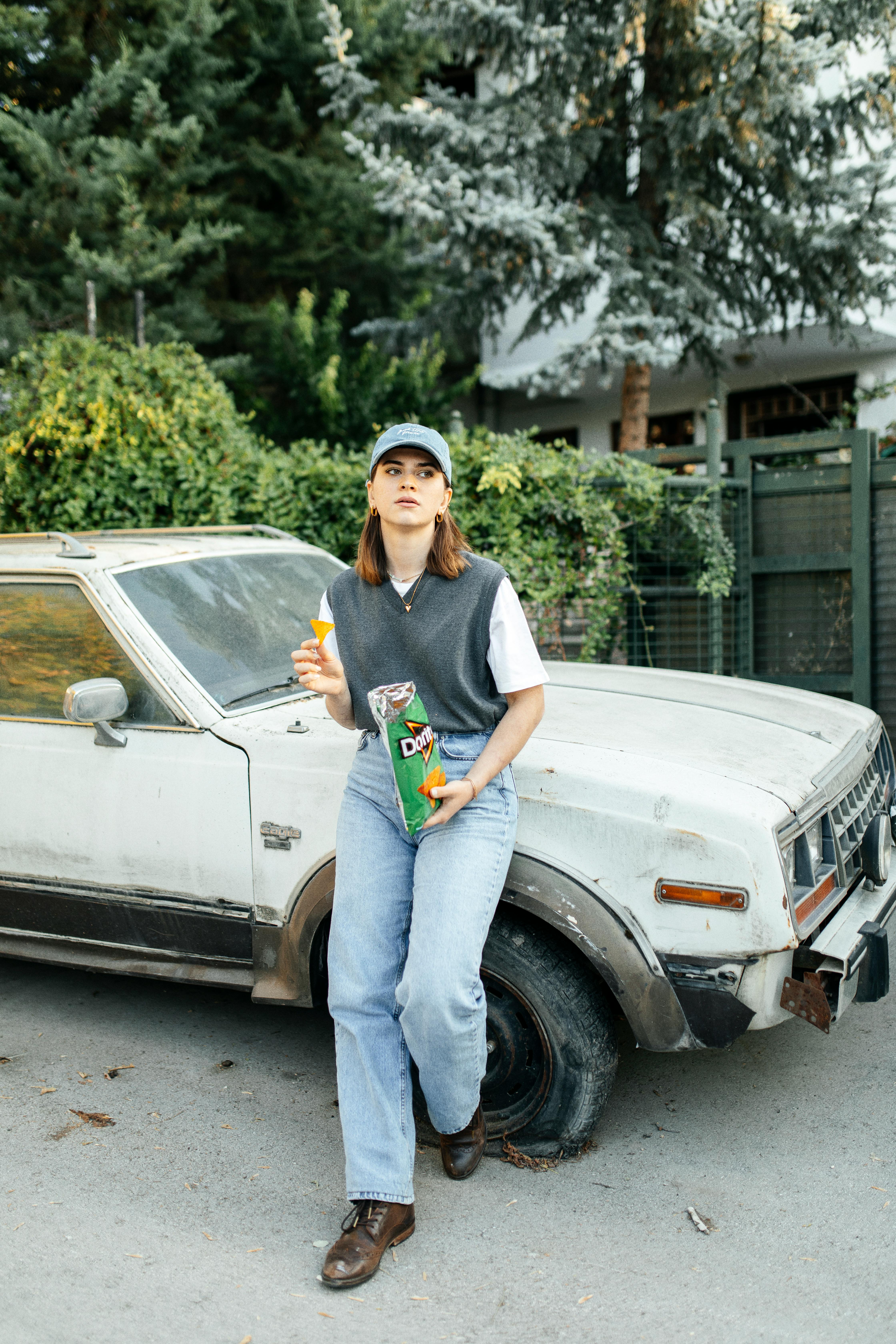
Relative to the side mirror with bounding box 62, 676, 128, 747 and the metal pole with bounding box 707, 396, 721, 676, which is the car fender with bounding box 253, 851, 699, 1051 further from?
the metal pole with bounding box 707, 396, 721, 676

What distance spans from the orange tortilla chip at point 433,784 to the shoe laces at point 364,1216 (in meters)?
0.96

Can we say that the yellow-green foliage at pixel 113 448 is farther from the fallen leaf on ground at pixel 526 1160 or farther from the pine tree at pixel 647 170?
the fallen leaf on ground at pixel 526 1160

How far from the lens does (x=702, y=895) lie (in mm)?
2645

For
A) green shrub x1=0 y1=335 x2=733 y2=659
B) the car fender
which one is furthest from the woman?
green shrub x1=0 y1=335 x2=733 y2=659

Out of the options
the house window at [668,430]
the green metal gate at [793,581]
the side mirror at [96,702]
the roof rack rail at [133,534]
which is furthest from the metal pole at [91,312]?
the house window at [668,430]

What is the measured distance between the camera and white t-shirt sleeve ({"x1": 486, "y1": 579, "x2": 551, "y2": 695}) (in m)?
2.66

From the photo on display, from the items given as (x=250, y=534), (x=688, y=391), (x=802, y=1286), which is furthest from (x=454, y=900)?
(x=688, y=391)

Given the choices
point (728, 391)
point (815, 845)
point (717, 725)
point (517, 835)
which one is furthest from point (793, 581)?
point (728, 391)

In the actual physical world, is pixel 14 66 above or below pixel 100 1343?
above

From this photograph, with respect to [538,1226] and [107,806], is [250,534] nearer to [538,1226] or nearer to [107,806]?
[107,806]

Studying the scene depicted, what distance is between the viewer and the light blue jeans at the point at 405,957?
2564 mm

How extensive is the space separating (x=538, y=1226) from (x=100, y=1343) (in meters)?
1.04

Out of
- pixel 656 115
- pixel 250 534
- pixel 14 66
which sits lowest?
pixel 250 534

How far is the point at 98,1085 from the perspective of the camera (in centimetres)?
341
